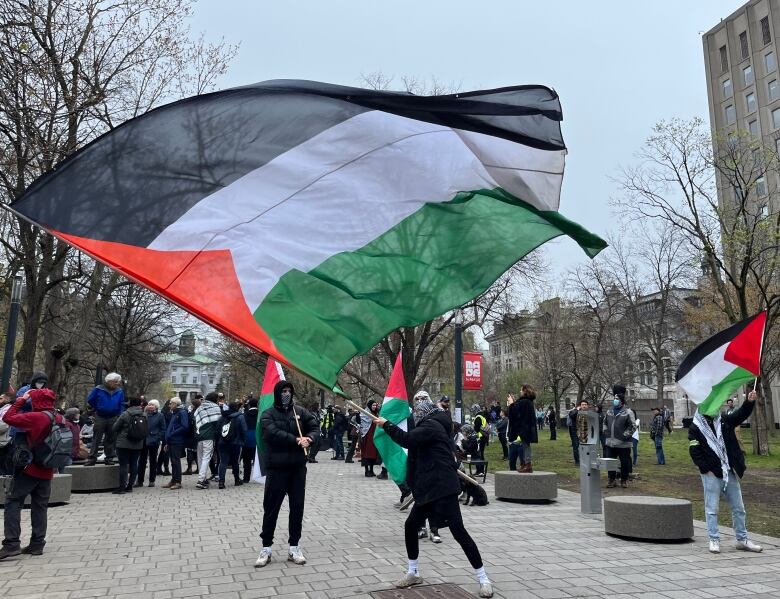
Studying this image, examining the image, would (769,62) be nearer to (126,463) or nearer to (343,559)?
(126,463)

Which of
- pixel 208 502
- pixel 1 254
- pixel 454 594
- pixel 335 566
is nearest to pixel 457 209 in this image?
pixel 454 594

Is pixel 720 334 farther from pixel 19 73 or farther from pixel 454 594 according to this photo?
pixel 19 73

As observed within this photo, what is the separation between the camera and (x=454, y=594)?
20.1ft

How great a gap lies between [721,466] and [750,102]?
63911 mm

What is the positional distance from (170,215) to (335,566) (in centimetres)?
438

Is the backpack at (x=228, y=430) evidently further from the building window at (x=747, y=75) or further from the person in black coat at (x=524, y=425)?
the building window at (x=747, y=75)

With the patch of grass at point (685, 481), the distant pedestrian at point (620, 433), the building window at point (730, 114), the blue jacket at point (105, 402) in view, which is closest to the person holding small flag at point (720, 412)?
the patch of grass at point (685, 481)

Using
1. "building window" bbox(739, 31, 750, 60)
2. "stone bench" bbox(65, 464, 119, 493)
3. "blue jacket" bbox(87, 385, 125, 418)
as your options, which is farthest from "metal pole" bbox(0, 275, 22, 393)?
"building window" bbox(739, 31, 750, 60)

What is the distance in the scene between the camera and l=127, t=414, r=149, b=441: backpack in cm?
1258

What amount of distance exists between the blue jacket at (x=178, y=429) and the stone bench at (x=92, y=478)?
1.27 meters

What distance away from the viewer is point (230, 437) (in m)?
14.0

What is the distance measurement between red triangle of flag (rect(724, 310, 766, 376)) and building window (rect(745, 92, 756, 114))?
61.8 metres

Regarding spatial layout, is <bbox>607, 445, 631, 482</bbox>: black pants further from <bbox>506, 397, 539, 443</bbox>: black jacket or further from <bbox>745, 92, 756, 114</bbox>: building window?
<bbox>745, 92, 756, 114</bbox>: building window

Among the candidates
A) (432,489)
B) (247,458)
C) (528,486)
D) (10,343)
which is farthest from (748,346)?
(10,343)
